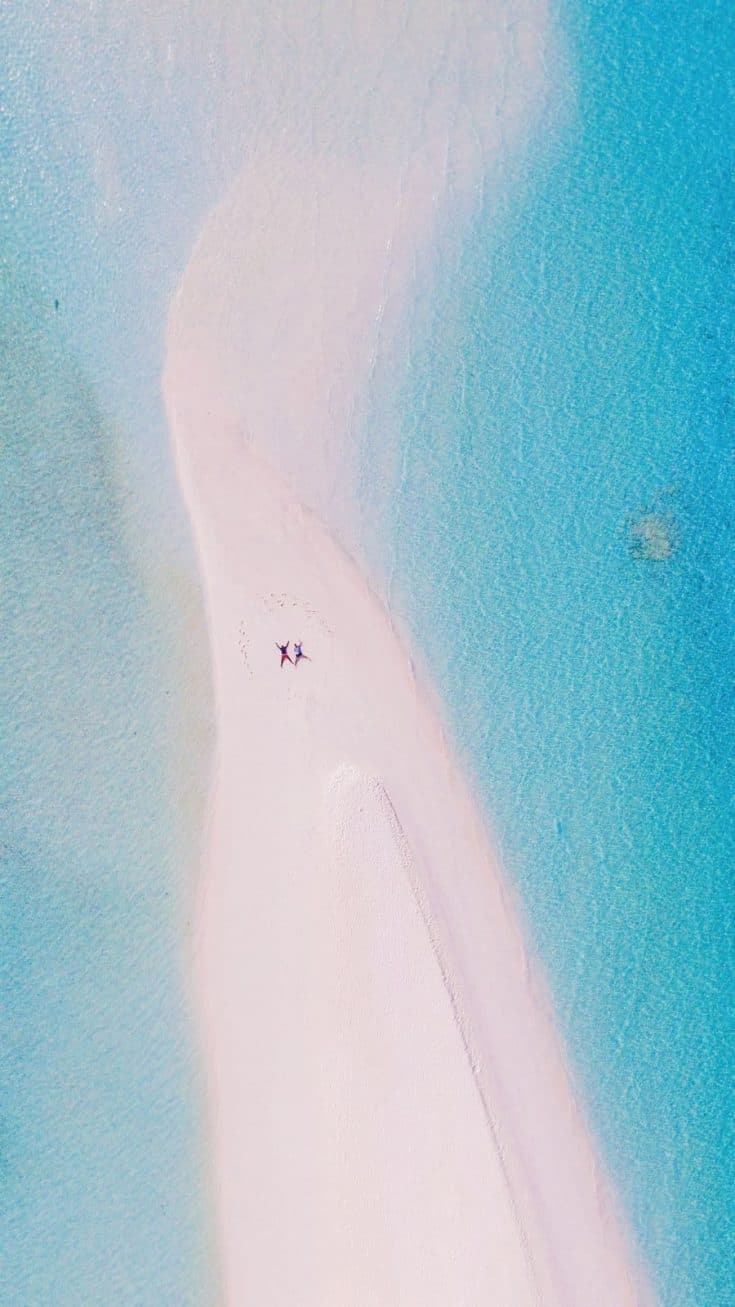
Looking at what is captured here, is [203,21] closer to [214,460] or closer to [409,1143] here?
[214,460]

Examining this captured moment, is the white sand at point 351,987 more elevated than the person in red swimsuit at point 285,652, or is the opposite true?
the person in red swimsuit at point 285,652

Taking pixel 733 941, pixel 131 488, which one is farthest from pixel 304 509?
pixel 733 941

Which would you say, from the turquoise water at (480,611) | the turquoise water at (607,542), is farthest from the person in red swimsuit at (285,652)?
the turquoise water at (607,542)

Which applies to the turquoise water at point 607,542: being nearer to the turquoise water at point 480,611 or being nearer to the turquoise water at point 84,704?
the turquoise water at point 480,611

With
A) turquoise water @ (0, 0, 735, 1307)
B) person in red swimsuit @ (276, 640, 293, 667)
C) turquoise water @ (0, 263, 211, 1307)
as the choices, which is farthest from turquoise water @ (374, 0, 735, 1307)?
turquoise water @ (0, 263, 211, 1307)

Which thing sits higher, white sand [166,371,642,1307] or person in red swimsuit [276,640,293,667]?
person in red swimsuit [276,640,293,667]

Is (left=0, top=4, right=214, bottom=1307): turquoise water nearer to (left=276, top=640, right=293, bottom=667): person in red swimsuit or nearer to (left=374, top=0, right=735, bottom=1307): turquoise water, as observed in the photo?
(left=276, top=640, right=293, bottom=667): person in red swimsuit

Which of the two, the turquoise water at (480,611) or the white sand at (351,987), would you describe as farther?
the turquoise water at (480,611)

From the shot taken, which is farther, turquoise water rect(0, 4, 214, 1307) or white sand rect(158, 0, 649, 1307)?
turquoise water rect(0, 4, 214, 1307)
